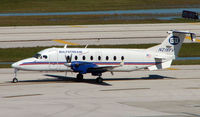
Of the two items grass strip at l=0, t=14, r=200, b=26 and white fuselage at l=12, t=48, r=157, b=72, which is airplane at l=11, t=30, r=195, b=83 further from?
grass strip at l=0, t=14, r=200, b=26

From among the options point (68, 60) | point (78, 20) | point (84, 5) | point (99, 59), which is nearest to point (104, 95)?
point (68, 60)

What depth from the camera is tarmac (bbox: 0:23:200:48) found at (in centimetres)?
6078

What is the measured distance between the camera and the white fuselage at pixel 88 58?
1476 inches

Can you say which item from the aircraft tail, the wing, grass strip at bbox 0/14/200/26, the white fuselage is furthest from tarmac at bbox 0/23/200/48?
the wing

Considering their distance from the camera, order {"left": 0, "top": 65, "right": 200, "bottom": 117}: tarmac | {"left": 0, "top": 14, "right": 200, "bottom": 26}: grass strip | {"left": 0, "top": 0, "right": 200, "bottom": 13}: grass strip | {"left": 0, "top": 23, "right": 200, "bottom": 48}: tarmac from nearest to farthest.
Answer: {"left": 0, "top": 65, "right": 200, "bottom": 117}: tarmac
{"left": 0, "top": 23, "right": 200, "bottom": 48}: tarmac
{"left": 0, "top": 14, "right": 200, "bottom": 26}: grass strip
{"left": 0, "top": 0, "right": 200, "bottom": 13}: grass strip

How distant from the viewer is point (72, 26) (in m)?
74.8

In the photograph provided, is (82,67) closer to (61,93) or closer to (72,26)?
(61,93)

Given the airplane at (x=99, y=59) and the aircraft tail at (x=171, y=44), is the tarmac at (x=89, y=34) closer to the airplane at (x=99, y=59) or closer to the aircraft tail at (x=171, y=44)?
the aircraft tail at (x=171, y=44)

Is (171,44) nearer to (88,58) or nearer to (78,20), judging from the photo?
(88,58)

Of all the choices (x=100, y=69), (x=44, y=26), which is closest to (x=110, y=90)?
(x=100, y=69)

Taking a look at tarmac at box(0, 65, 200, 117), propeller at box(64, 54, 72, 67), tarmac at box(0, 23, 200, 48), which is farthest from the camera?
tarmac at box(0, 23, 200, 48)

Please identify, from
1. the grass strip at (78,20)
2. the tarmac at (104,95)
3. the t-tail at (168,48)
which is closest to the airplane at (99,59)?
the t-tail at (168,48)

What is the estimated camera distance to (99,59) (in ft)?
127

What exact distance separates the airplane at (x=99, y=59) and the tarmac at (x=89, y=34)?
20.6 metres
